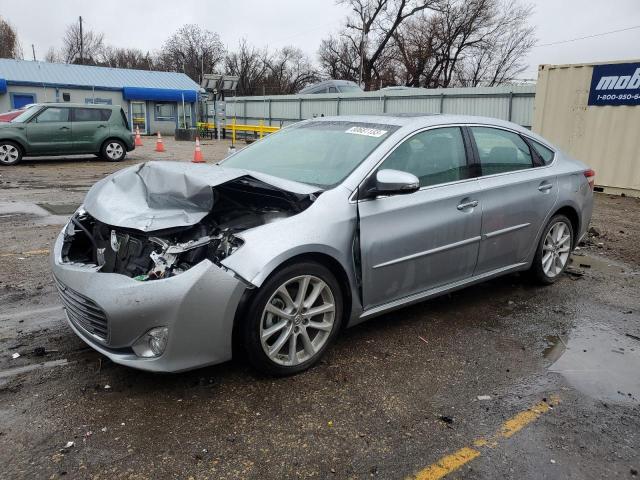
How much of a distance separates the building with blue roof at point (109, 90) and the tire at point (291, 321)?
32.0m

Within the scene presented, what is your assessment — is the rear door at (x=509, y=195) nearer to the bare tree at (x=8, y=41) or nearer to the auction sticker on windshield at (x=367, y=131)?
the auction sticker on windshield at (x=367, y=131)

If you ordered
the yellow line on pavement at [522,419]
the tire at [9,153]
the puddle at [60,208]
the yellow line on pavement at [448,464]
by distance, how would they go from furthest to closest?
the tire at [9,153] < the puddle at [60,208] < the yellow line on pavement at [522,419] < the yellow line on pavement at [448,464]

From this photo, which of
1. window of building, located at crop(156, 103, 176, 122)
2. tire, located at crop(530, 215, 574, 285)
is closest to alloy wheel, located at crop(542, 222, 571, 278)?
tire, located at crop(530, 215, 574, 285)

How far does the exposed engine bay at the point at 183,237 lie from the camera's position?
303 cm

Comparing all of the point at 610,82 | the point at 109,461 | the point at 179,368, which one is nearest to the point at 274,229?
the point at 179,368

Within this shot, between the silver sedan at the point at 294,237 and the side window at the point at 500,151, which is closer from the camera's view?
the silver sedan at the point at 294,237

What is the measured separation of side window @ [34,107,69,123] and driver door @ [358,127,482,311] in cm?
1344

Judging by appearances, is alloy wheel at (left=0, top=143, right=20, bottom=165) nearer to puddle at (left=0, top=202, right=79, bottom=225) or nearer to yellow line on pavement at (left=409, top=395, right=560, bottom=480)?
puddle at (left=0, top=202, right=79, bottom=225)

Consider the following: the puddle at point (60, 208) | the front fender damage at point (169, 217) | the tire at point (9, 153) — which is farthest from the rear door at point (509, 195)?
the tire at point (9, 153)

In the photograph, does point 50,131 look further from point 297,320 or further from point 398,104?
point 297,320

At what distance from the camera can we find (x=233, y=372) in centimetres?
334

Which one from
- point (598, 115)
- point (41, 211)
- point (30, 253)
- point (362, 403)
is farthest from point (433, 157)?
point (598, 115)

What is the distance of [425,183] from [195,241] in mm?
1765

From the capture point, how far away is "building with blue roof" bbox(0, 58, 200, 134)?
3097 centimetres
